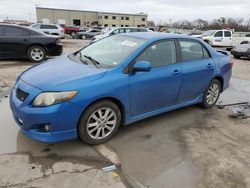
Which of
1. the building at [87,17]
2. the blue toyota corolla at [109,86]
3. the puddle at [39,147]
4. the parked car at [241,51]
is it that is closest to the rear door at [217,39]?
the parked car at [241,51]

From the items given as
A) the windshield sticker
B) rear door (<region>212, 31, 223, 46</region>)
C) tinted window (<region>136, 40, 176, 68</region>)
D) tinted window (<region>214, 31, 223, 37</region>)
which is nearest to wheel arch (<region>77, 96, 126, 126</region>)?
tinted window (<region>136, 40, 176, 68</region>)

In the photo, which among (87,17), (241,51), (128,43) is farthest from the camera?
(87,17)

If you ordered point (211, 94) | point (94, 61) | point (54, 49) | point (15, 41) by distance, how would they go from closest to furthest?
point (94, 61) < point (211, 94) < point (15, 41) < point (54, 49)

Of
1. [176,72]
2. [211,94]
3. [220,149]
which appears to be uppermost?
[176,72]

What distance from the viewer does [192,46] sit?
5008mm

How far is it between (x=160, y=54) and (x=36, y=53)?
699cm

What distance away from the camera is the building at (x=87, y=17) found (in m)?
74.0

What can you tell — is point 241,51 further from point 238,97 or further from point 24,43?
point 24,43

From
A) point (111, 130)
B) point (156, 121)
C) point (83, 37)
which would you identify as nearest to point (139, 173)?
point (111, 130)

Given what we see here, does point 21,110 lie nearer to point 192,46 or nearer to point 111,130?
point 111,130

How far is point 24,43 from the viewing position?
9.80m

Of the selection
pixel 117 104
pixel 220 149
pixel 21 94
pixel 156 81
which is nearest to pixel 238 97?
pixel 220 149

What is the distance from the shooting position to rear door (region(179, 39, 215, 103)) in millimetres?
4695

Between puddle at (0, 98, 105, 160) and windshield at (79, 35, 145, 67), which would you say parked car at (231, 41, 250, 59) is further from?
puddle at (0, 98, 105, 160)
